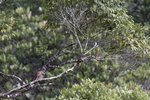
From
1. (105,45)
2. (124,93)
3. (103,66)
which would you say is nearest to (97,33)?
(105,45)

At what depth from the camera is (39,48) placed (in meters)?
6.53

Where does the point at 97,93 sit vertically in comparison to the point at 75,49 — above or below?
below

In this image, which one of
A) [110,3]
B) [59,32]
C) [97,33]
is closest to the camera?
[110,3]

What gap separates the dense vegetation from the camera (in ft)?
13.4

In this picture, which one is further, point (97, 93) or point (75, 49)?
point (75, 49)

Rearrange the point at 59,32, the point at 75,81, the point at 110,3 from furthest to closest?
the point at 59,32, the point at 75,81, the point at 110,3

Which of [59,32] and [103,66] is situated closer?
[103,66]

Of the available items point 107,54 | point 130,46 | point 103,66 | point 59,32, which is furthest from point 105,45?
point 59,32

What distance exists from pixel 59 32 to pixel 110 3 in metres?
3.04

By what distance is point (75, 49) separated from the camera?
20.7 feet

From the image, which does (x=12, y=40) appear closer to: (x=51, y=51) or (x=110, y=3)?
(x=51, y=51)

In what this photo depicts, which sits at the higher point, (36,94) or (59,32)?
(59,32)

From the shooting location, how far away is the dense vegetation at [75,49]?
409 centimetres

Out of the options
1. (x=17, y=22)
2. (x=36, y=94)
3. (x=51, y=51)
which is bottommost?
(x=36, y=94)
